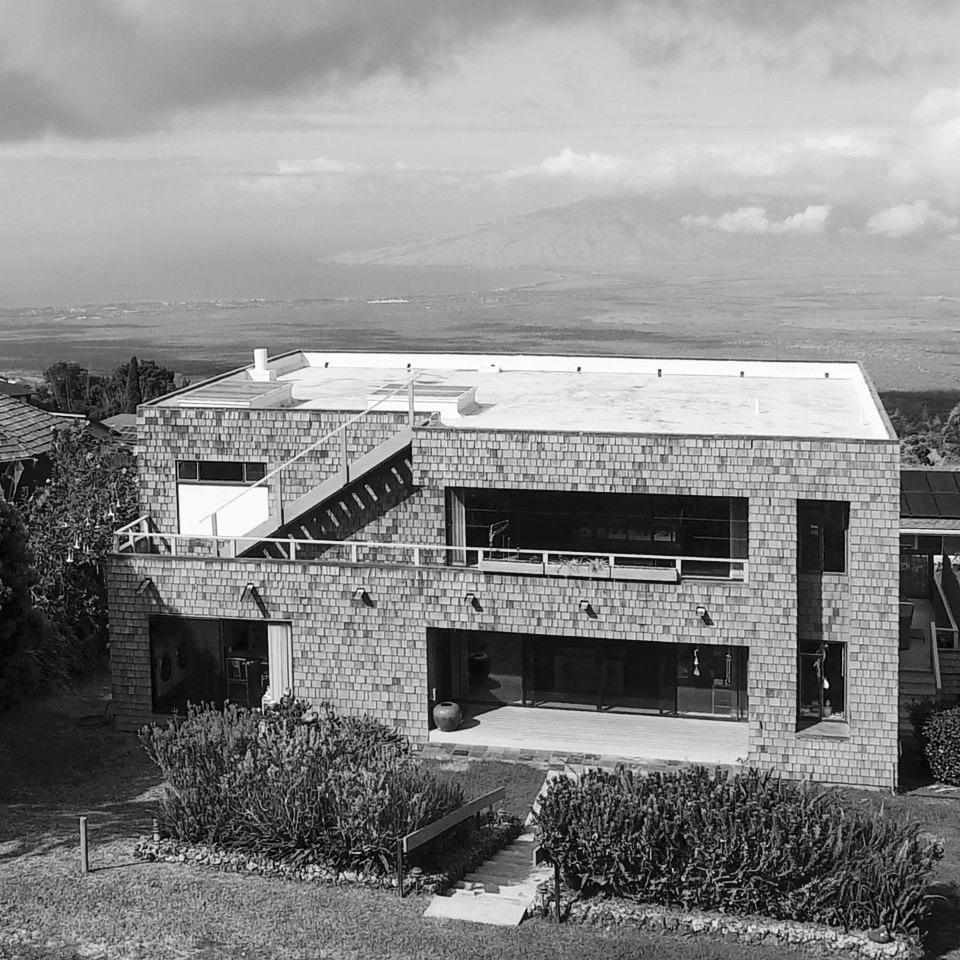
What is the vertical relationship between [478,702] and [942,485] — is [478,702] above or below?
below

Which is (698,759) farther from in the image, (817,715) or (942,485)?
(942,485)

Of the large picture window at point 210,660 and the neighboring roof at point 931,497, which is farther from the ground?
the neighboring roof at point 931,497

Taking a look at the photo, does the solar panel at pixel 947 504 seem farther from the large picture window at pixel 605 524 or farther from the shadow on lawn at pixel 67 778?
the shadow on lawn at pixel 67 778

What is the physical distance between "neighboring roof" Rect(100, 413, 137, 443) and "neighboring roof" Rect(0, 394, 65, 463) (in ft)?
20.6

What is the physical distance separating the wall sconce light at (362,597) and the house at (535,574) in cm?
4

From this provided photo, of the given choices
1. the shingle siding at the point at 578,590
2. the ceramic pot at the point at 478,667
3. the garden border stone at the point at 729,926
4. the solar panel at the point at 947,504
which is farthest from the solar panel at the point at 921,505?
the garden border stone at the point at 729,926

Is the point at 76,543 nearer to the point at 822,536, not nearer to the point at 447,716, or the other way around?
the point at 447,716

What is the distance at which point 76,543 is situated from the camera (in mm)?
34312

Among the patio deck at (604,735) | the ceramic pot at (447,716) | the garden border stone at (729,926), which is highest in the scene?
the ceramic pot at (447,716)

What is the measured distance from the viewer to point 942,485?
1716 inches

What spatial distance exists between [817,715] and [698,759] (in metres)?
2.43

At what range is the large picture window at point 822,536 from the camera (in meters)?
26.7

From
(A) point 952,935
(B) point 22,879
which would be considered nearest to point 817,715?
(A) point 952,935

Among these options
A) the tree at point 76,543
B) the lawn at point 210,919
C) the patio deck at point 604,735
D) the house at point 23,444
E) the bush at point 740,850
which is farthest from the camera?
the house at point 23,444
